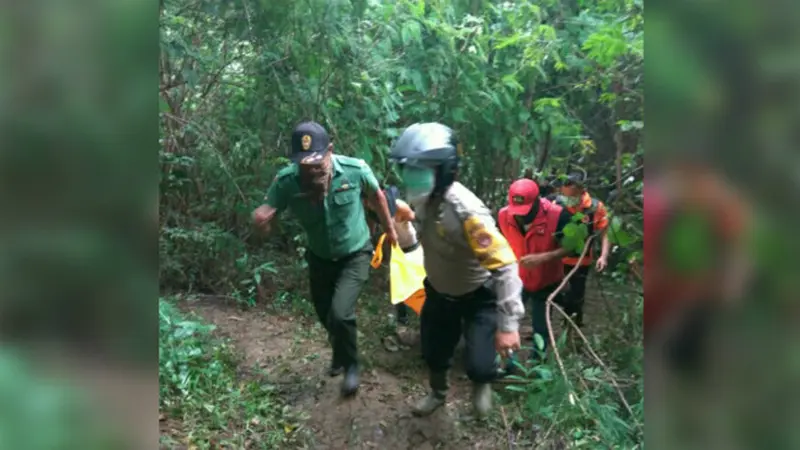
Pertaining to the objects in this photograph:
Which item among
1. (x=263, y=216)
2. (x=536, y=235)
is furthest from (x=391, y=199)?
(x=536, y=235)

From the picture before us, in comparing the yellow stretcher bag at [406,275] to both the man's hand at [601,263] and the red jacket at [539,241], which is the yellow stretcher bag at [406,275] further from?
the man's hand at [601,263]

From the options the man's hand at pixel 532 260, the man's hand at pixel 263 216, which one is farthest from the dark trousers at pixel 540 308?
the man's hand at pixel 263 216

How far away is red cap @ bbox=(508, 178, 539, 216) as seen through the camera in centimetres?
323

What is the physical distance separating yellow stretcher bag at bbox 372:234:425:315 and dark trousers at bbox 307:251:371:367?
14 centimetres

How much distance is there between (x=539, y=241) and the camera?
327 centimetres

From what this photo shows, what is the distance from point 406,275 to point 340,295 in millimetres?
357

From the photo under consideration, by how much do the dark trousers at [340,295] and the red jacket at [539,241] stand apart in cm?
77

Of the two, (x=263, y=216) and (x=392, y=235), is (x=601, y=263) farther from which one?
(x=263, y=216)

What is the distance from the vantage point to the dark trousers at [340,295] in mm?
3166
